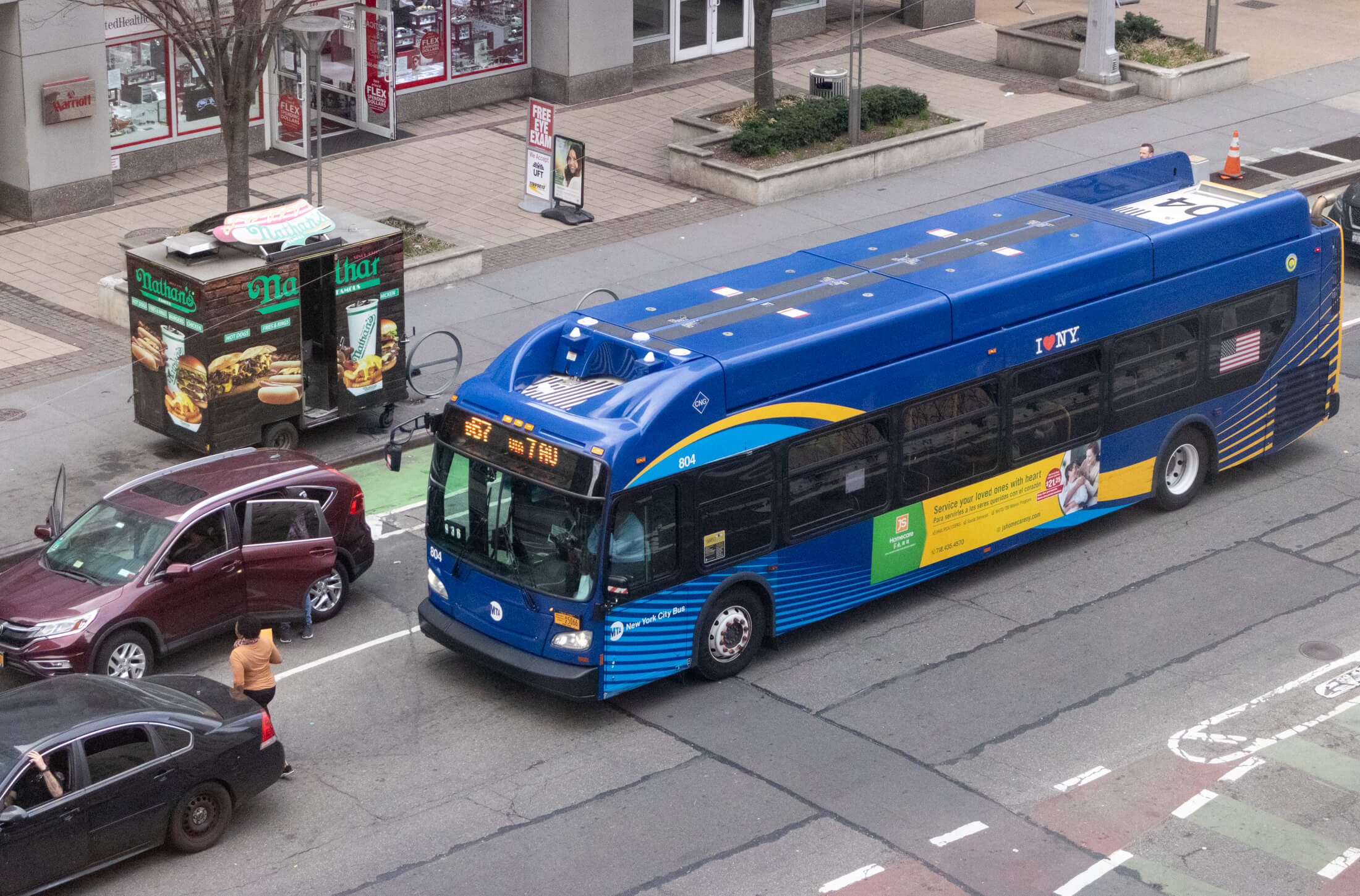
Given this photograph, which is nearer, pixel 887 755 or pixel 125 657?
pixel 887 755

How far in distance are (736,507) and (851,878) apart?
10.6 feet

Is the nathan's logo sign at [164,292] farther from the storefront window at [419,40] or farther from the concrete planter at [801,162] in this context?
the storefront window at [419,40]

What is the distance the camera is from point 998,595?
15.5 m

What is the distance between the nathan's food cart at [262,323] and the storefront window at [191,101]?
918cm

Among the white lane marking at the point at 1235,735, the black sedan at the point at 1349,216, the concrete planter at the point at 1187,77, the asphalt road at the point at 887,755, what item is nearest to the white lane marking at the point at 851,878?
the asphalt road at the point at 887,755

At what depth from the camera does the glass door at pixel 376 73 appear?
94.0ft

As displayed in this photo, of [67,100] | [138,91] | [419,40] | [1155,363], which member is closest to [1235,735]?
[1155,363]

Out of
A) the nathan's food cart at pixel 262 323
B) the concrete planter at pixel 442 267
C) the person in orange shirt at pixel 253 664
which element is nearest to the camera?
the person in orange shirt at pixel 253 664

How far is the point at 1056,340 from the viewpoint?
15438 mm

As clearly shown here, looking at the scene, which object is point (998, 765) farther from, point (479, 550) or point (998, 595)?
point (479, 550)

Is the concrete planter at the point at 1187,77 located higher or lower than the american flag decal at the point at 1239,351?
higher

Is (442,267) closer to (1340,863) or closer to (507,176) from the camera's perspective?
(507,176)

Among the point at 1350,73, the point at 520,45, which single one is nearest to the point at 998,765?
the point at 520,45

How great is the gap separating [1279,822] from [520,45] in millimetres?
22045
